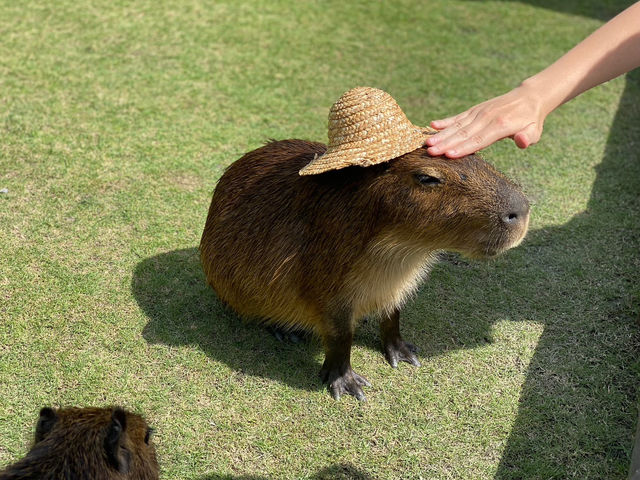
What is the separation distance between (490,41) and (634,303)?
3505 mm

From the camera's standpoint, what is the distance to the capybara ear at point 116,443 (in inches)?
78.5

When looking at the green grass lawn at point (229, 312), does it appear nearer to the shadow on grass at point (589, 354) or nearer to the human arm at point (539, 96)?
the shadow on grass at point (589, 354)

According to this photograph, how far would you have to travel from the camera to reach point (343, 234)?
110 inches

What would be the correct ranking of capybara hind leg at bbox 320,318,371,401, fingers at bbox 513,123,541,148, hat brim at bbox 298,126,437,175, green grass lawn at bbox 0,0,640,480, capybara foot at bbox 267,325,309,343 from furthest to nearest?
capybara foot at bbox 267,325,309,343
capybara hind leg at bbox 320,318,371,401
green grass lawn at bbox 0,0,640,480
fingers at bbox 513,123,541,148
hat brim at bbox 298,126,437,175

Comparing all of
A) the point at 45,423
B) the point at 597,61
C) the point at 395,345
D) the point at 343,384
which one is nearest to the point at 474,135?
the point at 597,61

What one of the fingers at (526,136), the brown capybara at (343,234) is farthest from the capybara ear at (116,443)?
the fingers at (526,136)

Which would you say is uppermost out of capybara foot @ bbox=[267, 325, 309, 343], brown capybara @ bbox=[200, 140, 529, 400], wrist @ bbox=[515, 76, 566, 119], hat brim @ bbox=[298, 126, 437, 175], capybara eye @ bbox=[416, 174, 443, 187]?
hat brim @ bbox=[298, 126, 437, 175]

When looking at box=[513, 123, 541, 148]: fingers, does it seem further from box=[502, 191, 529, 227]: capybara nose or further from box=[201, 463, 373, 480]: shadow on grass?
box=[201, 463, 373, 480]: shadow on grass

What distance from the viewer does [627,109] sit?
5566mm

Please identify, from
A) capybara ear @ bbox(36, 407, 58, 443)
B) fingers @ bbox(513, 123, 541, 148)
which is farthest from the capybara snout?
capybara ear @ bbox(36, 407, 58, 443)

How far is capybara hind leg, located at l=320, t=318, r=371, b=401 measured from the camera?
3.06 metres

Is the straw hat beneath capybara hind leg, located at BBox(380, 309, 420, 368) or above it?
above

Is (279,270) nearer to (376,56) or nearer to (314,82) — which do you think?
(314,82)

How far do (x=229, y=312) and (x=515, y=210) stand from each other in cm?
155
